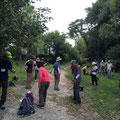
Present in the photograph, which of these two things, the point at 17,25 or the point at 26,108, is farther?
the point at 17,25

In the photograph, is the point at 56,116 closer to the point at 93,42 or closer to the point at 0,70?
the point at 0,70

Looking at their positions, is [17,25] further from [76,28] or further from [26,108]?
[76,28]

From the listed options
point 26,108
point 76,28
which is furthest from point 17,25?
point 76,28

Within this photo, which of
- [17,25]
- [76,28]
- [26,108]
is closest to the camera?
[26,108]

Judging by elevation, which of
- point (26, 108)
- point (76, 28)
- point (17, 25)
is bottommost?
point (26, 108)

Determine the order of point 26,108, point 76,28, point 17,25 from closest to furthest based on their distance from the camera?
point 26,108, point 17,25, point 76,28

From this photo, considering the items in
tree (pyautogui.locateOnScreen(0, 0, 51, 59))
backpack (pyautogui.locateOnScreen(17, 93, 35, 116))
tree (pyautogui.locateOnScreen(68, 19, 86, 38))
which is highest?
tree (pyautogui.locateOnScreen(68, 19, 86, 38))

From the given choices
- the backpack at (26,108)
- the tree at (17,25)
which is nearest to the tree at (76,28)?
the tree at (17,25)

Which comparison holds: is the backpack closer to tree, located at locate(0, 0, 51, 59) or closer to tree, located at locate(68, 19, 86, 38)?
tree, located at locate(0, 0, 51, 59)

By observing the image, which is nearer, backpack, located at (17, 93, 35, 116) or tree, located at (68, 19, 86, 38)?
backpack, located at (17, 93, 35, 116)

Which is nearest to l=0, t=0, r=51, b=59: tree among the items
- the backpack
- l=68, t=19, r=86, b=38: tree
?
the backpack

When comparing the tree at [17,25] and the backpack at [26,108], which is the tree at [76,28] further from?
the backpack at [26,108]

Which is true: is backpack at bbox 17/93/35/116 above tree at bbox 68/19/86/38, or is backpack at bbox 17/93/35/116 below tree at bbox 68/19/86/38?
below

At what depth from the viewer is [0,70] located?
4473 millimetres
